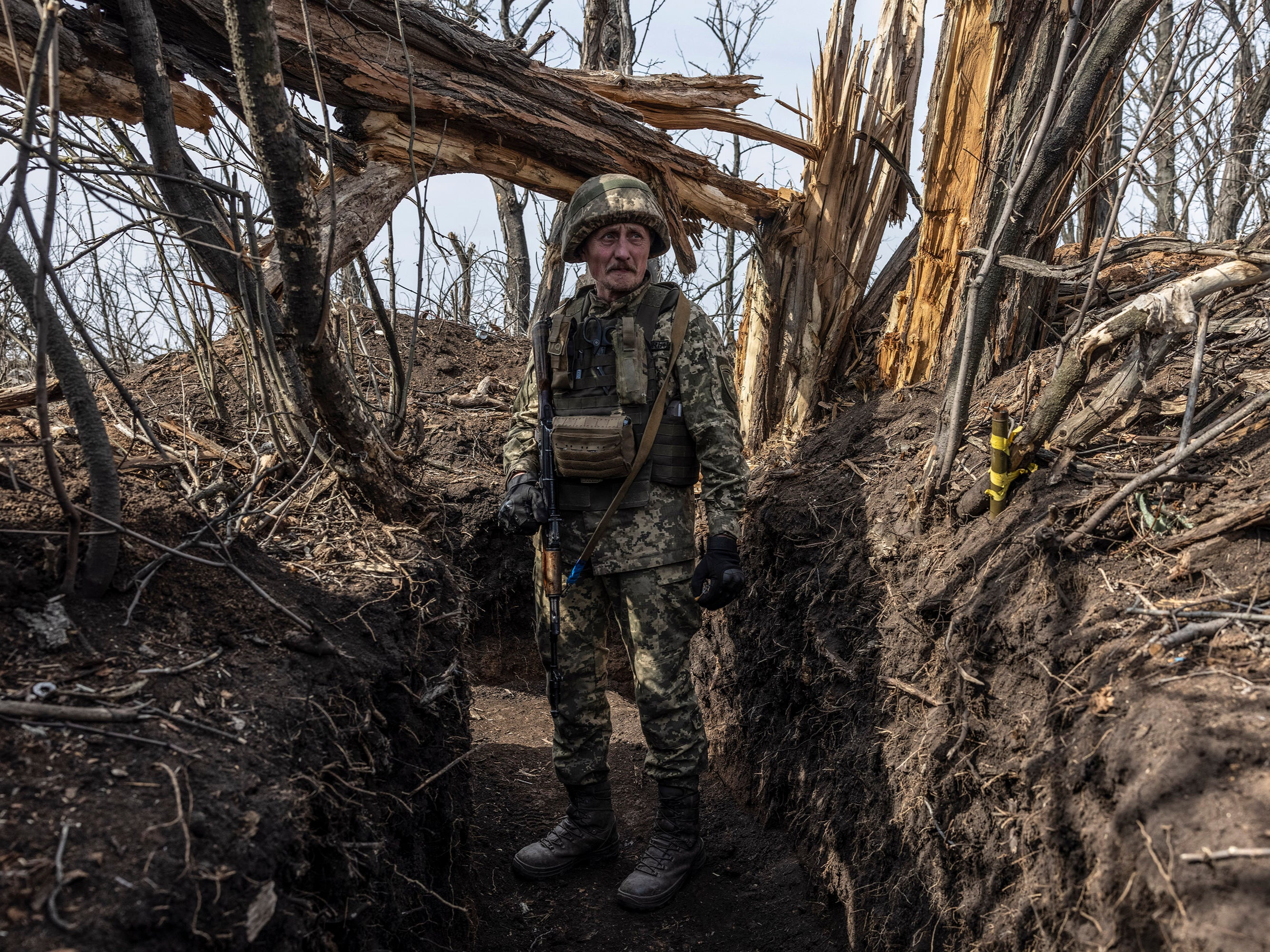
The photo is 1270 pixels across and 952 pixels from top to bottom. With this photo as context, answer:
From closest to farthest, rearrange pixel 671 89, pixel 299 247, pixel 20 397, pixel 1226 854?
1. pixel 1226 854
2. pixel 299 247
3. pixel 20 397
4. pixel 671 89

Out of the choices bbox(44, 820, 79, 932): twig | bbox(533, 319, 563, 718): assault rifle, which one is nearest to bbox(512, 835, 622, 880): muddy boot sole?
bbox(533, 319, 563, 718): assault rifle

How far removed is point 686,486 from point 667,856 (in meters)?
1.64

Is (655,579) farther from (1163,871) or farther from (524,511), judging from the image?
(1163,871)

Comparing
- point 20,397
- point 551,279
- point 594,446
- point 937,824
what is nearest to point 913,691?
point 937,824

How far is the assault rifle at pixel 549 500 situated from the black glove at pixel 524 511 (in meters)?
0.03

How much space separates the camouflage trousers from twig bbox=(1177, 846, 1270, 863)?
7.15 ft

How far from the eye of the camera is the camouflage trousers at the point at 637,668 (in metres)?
3.70

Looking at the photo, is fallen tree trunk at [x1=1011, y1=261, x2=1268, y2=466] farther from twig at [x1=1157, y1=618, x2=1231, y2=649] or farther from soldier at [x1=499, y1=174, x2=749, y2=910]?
soldier at [x1=499, y1=174, x2=749, y2=910]

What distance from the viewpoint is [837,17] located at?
16.8ft

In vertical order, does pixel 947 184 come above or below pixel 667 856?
above

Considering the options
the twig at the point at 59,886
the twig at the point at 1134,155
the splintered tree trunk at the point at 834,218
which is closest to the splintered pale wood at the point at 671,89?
the splintered tree trunk at the point at 834,218

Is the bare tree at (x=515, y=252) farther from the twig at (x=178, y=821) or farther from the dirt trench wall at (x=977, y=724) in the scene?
the twig at (x=178, y=821)

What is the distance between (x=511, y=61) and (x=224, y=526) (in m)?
3.00

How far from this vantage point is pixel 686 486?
3820 millimetres
